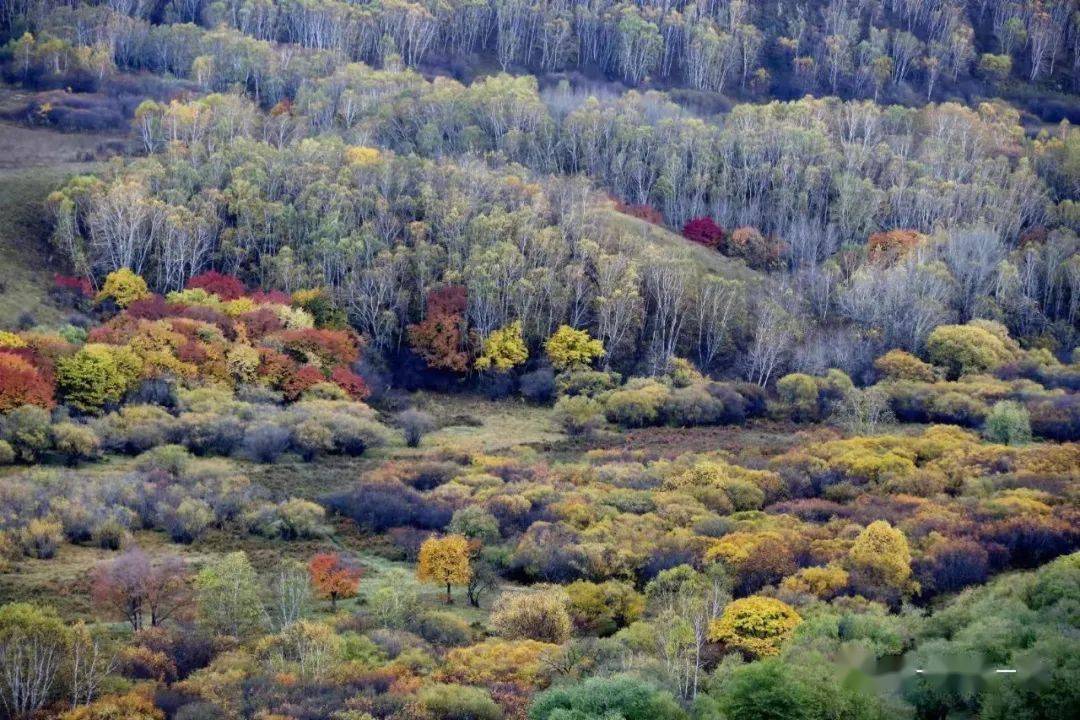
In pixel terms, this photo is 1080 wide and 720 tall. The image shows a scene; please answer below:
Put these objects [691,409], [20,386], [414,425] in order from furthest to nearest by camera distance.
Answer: [691,409] < [414,425] < [20,386]

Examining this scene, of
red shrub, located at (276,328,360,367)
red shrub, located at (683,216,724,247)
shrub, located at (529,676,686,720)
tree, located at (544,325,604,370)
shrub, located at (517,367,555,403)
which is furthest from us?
red shrub, located at (683,216,724,247)

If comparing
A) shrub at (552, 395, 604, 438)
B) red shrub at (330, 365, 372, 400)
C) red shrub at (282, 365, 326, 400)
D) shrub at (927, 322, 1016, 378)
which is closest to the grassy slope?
red shrub at (282, 365, 326, 400)

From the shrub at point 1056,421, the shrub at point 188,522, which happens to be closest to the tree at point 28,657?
the shrub at point 188,522

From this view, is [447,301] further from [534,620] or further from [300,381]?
[534,620]

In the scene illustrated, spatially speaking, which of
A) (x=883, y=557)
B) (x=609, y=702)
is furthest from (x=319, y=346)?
(x=609, y=702)

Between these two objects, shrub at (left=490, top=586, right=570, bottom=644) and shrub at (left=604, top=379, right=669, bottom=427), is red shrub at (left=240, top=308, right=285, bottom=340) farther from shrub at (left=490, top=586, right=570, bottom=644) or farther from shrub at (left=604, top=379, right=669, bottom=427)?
shrub at (left=490, top=586, right=570, bottom=644)

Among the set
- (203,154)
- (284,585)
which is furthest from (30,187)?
(284,585)
